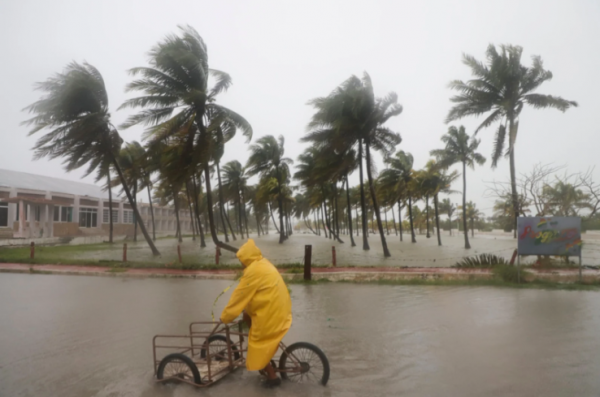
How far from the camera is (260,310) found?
14.9ft

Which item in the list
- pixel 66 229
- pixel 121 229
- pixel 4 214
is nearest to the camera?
pixel 4 214

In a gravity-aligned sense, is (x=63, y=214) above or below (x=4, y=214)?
above

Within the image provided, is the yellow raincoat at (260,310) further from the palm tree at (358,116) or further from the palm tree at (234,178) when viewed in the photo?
the palm tree at (234,178)

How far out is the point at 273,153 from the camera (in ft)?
119

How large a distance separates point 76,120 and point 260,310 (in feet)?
68.3

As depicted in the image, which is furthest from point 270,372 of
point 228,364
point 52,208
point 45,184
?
point 45,184

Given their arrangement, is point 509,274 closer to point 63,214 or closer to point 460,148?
point 460,148

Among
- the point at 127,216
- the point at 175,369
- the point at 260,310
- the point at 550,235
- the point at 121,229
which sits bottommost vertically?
the point at 175,369

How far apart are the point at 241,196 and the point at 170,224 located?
24.6 meters

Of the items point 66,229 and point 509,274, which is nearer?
point 509,274

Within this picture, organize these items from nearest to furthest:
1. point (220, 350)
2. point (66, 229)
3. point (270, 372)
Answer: point (270, 372) < point (220, 350) < point (66, 229)

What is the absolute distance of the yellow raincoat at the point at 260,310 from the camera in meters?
4.49

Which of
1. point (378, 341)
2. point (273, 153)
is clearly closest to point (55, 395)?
point (378, 341)

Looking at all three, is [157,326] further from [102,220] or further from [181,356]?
[102,220]
